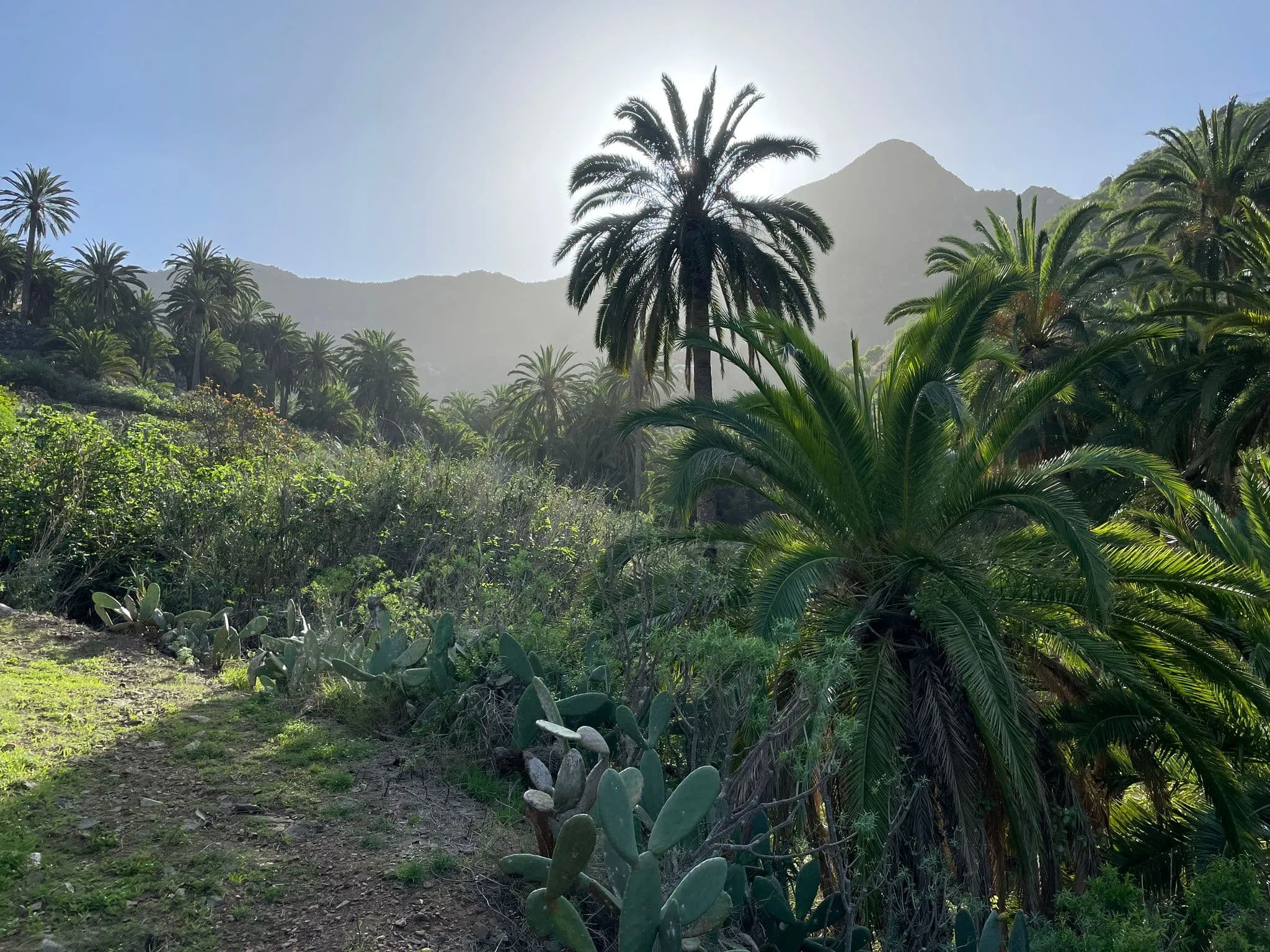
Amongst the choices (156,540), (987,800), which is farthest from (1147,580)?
(156,540)

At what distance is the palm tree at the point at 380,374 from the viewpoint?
47.6 metres

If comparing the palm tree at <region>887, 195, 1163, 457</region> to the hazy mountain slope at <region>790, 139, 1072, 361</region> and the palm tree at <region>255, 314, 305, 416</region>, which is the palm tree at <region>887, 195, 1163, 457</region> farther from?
the hazy mountain slope at <region>790, 139, 1072, 361</region>

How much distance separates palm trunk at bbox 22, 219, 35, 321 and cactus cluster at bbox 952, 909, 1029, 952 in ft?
161

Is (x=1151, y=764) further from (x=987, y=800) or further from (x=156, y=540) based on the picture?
(x=156, y=540)

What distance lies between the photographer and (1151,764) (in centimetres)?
743

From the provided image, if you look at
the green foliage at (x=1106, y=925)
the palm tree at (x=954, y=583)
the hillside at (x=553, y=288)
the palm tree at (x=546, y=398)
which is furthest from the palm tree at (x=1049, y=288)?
the hillside at (x=553, y=288)

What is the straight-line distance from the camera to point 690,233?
15406 millimetres

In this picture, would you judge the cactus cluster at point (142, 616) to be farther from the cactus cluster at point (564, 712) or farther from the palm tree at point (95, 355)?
the palm tree at point (95, 355)

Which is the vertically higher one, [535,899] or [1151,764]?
[535,899]

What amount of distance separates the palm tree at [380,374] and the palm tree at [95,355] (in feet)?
44.7

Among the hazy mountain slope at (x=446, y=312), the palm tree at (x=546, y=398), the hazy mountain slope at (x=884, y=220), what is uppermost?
the hazy mountain slope at (x=884, y=220)

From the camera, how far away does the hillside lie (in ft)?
490

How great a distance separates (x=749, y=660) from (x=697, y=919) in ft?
4.97

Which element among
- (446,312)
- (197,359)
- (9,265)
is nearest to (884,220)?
(446,312)
